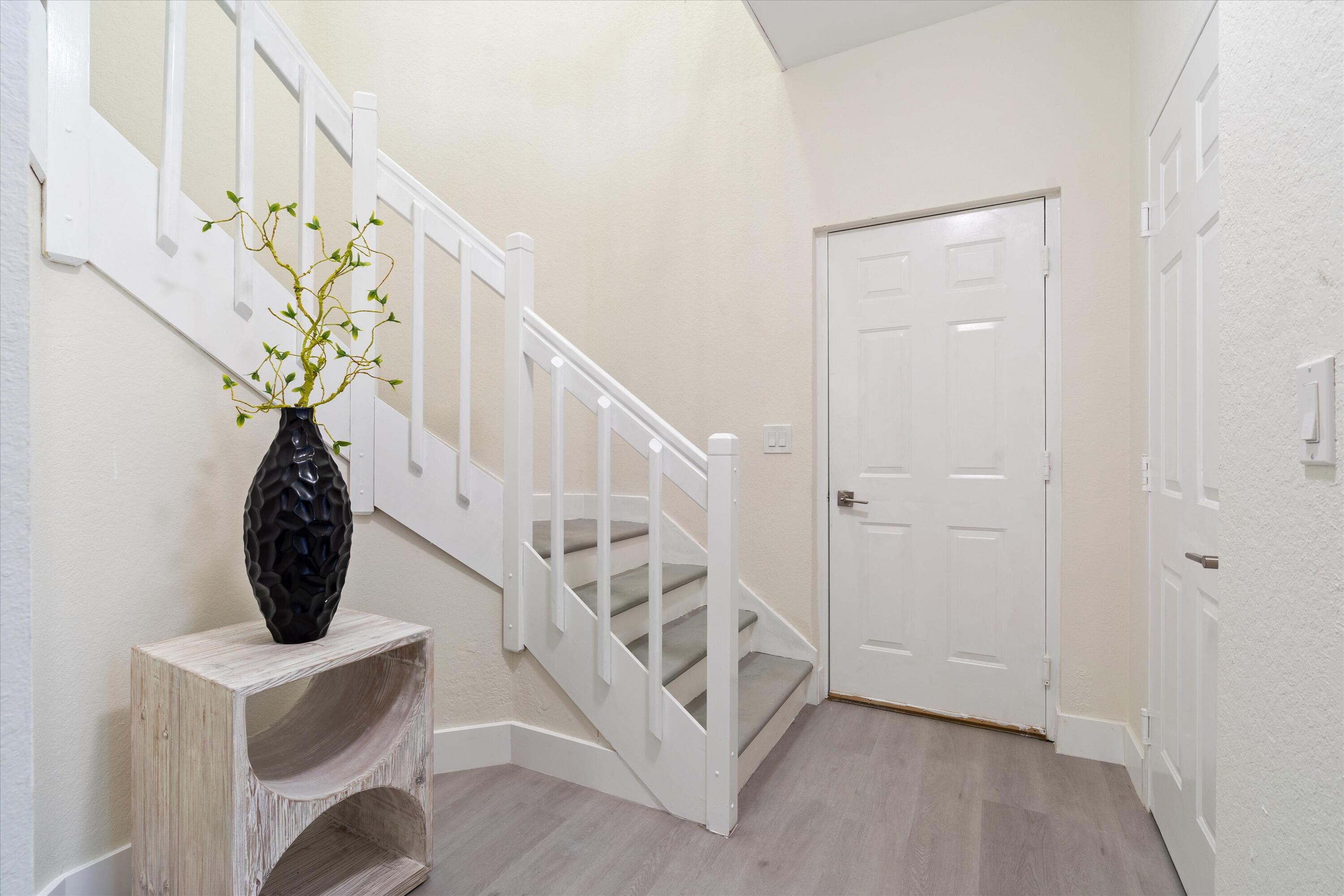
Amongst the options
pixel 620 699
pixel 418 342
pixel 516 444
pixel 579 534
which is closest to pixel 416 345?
pixel 418 342

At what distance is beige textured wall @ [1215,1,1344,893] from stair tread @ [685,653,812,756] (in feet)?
3.73

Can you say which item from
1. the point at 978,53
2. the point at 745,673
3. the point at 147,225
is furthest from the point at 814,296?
the point at 147,225

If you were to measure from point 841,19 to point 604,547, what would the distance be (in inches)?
84.1

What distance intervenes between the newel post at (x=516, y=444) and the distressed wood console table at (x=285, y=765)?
48 cm

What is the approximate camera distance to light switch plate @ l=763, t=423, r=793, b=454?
2.64 meters

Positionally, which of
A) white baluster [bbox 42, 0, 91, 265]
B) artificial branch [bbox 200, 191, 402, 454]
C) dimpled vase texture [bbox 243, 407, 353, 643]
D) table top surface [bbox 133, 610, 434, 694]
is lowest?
table top surface [bbox 133, 610, 434, 694]

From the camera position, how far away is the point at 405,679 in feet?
5.03

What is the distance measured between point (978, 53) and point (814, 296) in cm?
103

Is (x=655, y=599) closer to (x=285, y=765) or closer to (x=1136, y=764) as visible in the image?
(x=285, y=765)

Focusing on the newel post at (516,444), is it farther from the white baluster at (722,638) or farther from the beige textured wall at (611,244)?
the white baluster at (722,638)

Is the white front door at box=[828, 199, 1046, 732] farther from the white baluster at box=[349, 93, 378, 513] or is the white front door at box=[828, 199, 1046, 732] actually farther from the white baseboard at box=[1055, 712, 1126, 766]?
the white baluster at box=[349, 93, 378, 513]

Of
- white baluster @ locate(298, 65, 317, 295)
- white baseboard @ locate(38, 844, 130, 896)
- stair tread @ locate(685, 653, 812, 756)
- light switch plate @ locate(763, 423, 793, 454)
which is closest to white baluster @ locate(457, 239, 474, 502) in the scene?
white baluster @ locate(298, 65, 317, 295)

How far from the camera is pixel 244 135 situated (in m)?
1.56

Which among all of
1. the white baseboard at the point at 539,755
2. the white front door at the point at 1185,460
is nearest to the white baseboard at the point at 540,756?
the white baseboard at the point at 539,755
